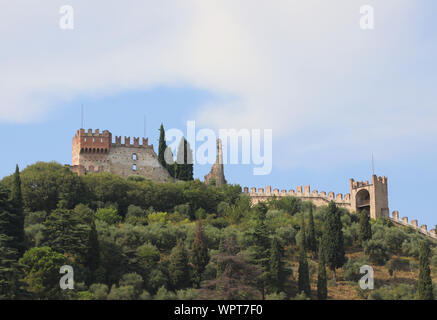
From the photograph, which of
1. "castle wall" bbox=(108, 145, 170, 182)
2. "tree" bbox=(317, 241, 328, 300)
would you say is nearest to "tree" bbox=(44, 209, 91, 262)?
"tree" bbox=(317, 241, 328, 300)

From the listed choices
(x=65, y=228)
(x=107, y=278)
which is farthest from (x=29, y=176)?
(x=107, y=278)

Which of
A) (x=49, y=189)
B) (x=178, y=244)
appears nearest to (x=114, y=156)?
(x=49, y=189)

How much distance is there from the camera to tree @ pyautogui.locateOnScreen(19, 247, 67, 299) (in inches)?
2021

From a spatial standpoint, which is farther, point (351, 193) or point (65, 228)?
point (351, 193)

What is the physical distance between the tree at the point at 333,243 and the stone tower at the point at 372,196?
14052 mm

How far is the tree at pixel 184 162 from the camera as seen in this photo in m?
82.1

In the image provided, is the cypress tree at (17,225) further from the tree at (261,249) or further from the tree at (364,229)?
the tree at (364,229)

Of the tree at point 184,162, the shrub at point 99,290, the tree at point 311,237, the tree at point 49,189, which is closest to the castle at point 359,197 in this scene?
the tree at point 184,162

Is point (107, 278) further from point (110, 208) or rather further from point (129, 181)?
point (129, 181)

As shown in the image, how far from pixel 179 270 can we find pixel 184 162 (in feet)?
86.3

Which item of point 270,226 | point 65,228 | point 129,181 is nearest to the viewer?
point 65,228

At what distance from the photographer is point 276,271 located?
56531 mm

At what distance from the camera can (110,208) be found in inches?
2768
